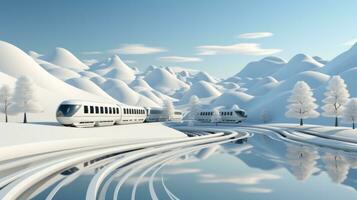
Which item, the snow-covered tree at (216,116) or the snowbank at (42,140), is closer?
the snowbank at (42,140)

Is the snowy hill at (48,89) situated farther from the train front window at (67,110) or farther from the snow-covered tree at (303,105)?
the train front window at (67,110)

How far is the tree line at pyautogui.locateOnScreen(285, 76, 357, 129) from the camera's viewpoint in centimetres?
6816

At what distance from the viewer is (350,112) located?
6762cm

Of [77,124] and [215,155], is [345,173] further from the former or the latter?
[77,124]

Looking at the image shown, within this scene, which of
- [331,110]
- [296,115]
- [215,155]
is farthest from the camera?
[296,115]

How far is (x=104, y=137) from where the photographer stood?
1416 inches

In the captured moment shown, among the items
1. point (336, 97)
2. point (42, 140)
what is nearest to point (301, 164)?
point (42, 140)

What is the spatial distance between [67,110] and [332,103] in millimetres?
52591

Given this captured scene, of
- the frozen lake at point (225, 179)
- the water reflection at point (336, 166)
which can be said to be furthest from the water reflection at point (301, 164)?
the water reflection at point (336, 166)

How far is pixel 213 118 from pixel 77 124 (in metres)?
60.5

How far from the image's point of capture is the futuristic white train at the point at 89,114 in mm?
42625

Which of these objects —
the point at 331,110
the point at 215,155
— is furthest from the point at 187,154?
the point at 331,110

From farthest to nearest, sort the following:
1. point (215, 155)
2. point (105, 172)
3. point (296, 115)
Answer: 1. point (296, 115)
2. point (215, 155)
3. point (105, 172)

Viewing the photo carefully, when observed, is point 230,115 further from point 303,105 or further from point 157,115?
point 303,105
